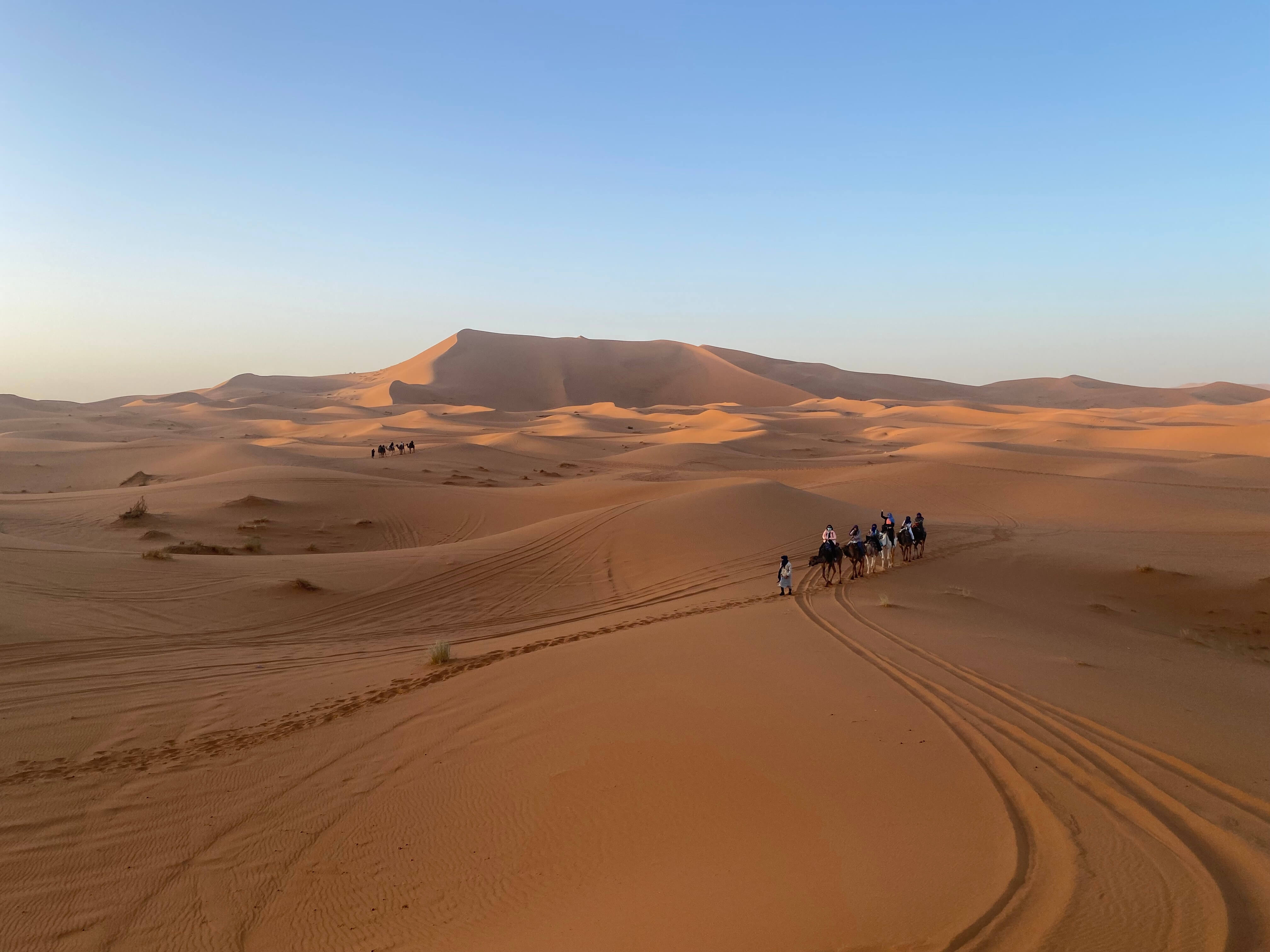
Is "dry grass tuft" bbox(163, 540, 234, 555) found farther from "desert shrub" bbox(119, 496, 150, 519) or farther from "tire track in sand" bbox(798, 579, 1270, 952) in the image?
"tire track in sand" bbox(798, 579, 1270, 952)

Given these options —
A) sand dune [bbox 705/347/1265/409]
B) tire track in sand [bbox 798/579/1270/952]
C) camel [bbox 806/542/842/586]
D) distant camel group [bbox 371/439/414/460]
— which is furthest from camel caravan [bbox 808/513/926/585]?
sand dune [bbox 705/347/1265/409]

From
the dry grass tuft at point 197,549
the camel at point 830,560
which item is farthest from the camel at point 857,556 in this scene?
the dry grass tuft at point 197,549

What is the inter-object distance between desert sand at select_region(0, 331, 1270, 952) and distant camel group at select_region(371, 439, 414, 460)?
50.3ft

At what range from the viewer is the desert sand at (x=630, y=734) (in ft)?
12.7

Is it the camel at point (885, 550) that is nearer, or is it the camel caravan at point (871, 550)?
the camel caravan at point (871, 550)

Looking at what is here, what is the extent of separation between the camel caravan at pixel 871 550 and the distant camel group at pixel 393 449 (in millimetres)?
26057

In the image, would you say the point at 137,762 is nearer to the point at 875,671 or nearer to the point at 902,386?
the point at 875,671

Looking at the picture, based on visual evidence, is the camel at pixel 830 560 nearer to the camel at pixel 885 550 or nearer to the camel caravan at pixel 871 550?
the camel caravan at pixel 871 550

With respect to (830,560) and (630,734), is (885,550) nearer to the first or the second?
(830,560)

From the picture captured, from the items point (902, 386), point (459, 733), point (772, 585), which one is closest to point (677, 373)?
point (902, 386)

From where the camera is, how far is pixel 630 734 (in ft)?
20.5

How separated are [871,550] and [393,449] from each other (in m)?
30.2

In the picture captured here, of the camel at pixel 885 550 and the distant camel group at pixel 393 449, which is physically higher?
the distant camel group at pixel 393 449

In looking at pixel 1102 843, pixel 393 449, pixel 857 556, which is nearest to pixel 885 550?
pixel 857 556
